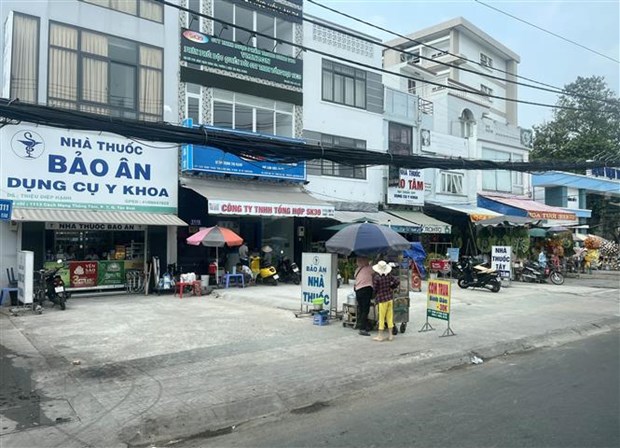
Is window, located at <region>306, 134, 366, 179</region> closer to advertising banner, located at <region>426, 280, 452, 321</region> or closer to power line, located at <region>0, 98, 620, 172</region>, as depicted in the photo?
power line, located at <region>0, 98, 620, 172</region>

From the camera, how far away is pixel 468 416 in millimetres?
5801

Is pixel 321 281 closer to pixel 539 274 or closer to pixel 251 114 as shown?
pixel 251 114

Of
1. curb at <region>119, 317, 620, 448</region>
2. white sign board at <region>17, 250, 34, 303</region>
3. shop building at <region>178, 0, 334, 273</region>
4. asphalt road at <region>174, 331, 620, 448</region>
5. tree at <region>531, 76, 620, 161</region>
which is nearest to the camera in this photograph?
asphalt road at <region>174, 331, 620, 448</region>

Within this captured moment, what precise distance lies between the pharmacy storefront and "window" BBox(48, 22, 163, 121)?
3.34 feet

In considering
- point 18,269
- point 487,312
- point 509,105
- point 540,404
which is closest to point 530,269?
point 487,312

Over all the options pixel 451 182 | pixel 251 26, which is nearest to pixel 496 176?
pixel 451 182

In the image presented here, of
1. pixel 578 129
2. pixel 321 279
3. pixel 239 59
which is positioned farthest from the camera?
pixel 578 129

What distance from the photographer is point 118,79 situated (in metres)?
17.2

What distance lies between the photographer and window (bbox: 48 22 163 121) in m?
15.9

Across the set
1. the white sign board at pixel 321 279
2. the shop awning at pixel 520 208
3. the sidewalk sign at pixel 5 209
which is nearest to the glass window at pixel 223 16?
the sidewalk sign at pixel 5 209

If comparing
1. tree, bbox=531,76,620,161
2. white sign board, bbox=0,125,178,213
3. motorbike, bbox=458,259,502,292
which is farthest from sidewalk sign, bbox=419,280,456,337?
tree, bbox=531,76,620,161

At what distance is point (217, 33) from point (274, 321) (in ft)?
39.6

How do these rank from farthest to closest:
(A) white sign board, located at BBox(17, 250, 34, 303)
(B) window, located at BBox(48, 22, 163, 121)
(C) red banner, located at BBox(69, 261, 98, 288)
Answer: (C) red banner, located at BBox(69, 261, 98, 288) < (B) window, located at BBox(48, 22, 163, 121) < (A) white sign board, located at BBox(17, 250, 34, 303)

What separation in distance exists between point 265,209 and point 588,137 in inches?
1384
